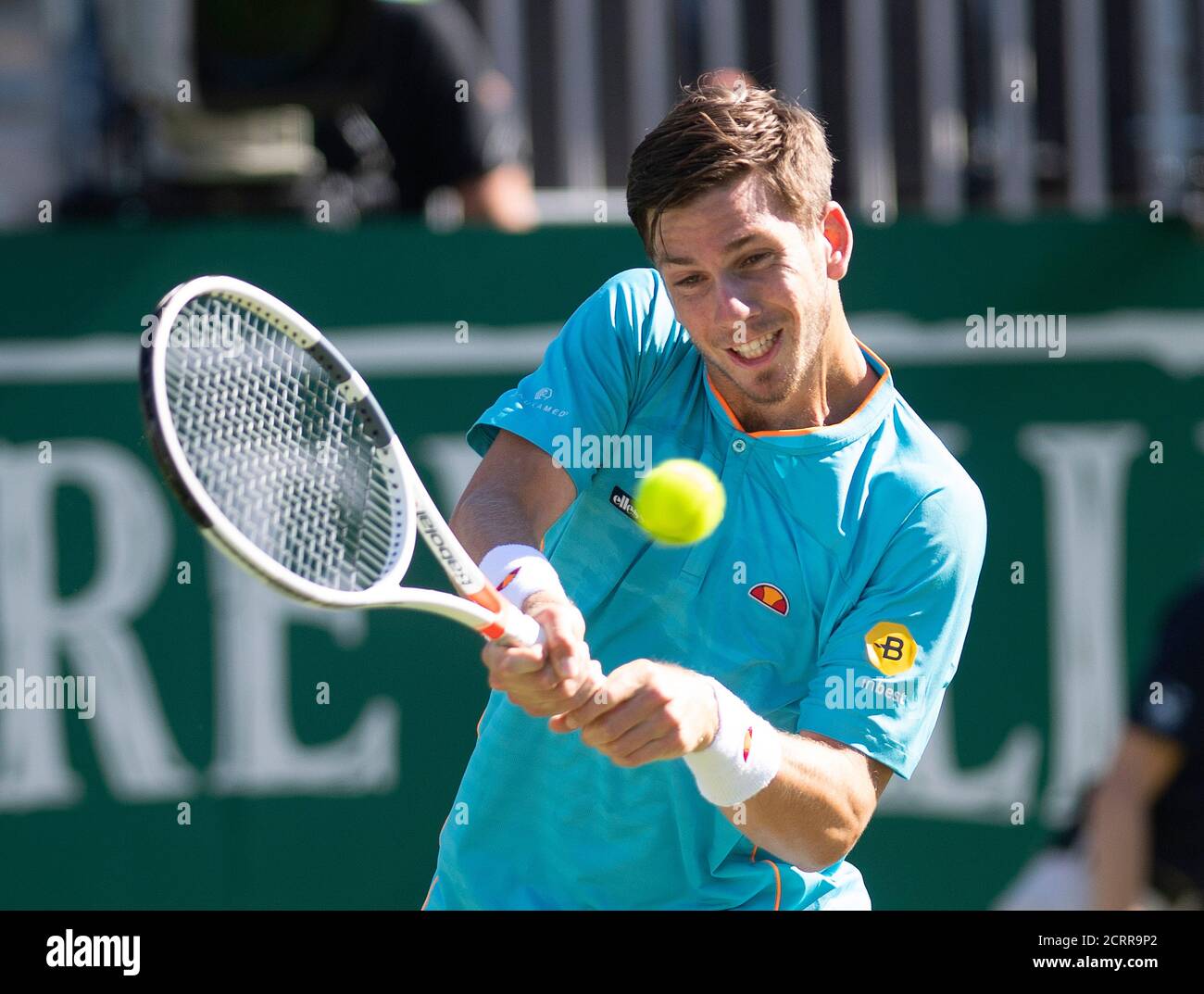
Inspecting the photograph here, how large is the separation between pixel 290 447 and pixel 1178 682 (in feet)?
6.37

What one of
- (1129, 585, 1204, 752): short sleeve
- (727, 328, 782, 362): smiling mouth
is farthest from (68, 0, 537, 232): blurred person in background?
(727, 328, 782, 362): smiling mouth

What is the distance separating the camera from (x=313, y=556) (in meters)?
2.41

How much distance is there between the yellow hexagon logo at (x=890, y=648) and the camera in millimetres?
2564

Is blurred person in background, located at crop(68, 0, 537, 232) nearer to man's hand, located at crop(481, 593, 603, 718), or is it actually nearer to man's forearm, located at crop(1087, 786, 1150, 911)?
man's forearm, located at crop(1087, 786, 1150, 911)

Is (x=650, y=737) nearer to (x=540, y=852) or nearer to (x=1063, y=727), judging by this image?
(x=540, y=852)

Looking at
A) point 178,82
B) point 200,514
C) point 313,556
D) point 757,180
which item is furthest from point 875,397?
point 178,82

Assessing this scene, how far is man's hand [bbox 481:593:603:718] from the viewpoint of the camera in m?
2.24

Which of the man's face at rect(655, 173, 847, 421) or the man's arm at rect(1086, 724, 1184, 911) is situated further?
the man's arm at rect(1086, 724, 1184, 911)

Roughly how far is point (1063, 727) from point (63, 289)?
8.71 ft

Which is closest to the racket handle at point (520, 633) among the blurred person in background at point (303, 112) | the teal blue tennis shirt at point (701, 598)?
the teal blue tennis shirt at point (701, 598)

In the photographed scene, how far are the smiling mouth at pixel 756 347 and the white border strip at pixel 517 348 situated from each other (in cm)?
197

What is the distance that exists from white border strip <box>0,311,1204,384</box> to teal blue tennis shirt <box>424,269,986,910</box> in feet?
5.83

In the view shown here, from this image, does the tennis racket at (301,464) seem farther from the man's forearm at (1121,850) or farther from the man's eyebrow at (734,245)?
the man's forearm at (1121,850)

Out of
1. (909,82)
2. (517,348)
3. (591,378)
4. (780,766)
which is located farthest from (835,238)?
(909,82)
